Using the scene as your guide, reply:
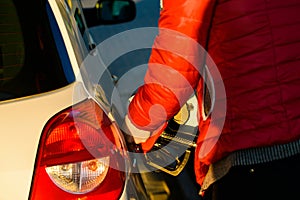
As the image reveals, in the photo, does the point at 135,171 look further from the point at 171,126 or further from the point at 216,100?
the point at 216,100

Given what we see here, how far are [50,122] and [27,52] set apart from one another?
376 mm

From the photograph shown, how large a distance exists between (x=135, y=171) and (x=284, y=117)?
2.92 feet

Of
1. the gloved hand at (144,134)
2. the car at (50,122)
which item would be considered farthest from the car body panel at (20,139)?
the gloved hand at (144,134)

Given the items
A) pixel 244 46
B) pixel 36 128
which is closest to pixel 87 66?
pixel 36 128

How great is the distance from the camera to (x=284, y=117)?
216cm

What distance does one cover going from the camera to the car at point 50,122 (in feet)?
6.81

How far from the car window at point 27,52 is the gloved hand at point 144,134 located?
37 centimetres

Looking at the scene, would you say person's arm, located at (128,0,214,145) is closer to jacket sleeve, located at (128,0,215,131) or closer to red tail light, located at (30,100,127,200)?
jacket sleeve, located at (128,0,215,131)

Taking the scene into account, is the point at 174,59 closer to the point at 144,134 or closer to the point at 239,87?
the point at 239,87

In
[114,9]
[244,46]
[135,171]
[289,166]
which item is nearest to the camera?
[244,46]

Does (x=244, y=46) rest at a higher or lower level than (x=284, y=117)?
higher

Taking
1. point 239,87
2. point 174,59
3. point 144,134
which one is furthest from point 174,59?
point 144,134

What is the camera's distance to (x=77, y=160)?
219 centimetres

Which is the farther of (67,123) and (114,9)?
(114,9)
